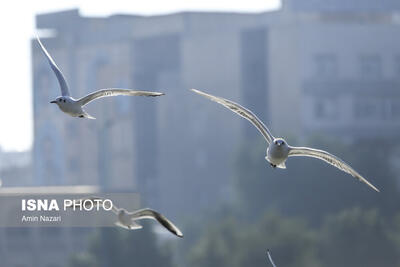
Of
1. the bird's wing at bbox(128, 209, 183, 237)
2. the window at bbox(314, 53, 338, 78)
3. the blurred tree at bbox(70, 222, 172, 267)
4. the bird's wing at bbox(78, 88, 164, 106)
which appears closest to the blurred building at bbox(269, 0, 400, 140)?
the window at bbox(314, 53, 338, 78)

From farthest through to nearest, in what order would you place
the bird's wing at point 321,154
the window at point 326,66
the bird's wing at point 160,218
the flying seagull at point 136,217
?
1. the window at point 326,66
2. the bird's wing at point 321,154
3. the flying seagull at point 136,217
4. the bird's wing at point 160,218

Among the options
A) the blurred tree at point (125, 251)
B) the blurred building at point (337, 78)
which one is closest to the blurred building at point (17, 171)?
the blurred building at point (337, 78)

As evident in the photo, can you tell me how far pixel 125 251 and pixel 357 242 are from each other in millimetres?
12536

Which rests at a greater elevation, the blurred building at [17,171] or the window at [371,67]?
the window at [371,67]

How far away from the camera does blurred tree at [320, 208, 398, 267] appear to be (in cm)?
6762

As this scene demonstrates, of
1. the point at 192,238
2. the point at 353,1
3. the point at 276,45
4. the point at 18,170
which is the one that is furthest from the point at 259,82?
the point at 18,170

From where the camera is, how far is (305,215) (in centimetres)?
9019

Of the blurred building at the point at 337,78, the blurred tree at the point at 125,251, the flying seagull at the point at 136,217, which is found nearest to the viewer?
the flying seagull at the point at 136,217

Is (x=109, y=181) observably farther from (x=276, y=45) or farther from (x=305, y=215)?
(x=305, y=215)

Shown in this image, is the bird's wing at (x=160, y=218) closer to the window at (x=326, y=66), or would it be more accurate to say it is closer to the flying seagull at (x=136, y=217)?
the flying seagull at (x=136, y=217)

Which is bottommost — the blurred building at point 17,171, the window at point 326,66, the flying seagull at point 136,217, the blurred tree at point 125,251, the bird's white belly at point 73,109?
the blurred building at point 17,171

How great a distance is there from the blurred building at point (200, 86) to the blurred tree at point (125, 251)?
87.8 ft

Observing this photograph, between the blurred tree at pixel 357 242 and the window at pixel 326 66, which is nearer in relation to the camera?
the blurred tree at pixel 357 242

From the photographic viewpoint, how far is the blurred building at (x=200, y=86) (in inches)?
4168
